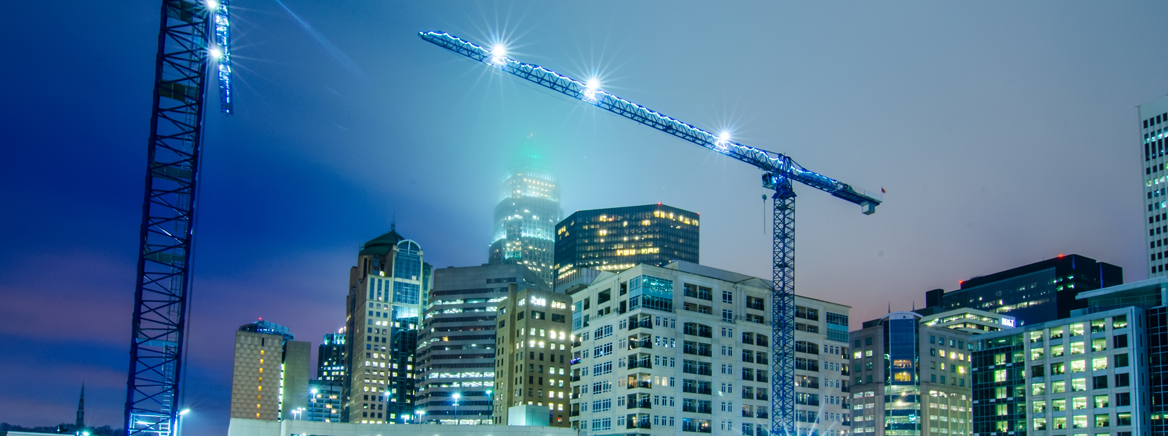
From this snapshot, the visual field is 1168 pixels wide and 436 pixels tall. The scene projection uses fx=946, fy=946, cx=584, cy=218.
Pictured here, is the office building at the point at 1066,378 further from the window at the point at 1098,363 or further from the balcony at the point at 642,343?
the balcony at the point at 642,343

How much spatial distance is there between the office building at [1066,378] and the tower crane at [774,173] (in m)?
38.5

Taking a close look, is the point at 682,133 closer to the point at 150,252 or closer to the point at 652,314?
the point at 652,314

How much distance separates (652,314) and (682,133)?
30096mm

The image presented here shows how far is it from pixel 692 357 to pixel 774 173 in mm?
34602

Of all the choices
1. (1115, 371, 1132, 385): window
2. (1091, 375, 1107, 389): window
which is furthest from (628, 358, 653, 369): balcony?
(1115, 371, 1132, 385): window

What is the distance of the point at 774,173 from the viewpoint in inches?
6280

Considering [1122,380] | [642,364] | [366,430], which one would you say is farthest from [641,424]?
[1122,380]

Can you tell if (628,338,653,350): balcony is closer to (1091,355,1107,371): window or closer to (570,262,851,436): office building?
(570,262,851,436): office building

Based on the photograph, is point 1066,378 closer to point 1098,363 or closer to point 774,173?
point 1098,363

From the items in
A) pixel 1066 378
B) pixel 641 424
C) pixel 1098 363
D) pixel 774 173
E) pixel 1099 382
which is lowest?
pixel 641 424

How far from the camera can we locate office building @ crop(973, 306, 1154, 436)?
150125 mm

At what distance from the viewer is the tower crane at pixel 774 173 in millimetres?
138625

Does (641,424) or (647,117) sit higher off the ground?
(647,117)

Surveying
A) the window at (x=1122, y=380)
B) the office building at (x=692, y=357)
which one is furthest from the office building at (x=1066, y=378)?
the office building at (x=692, y=357)
